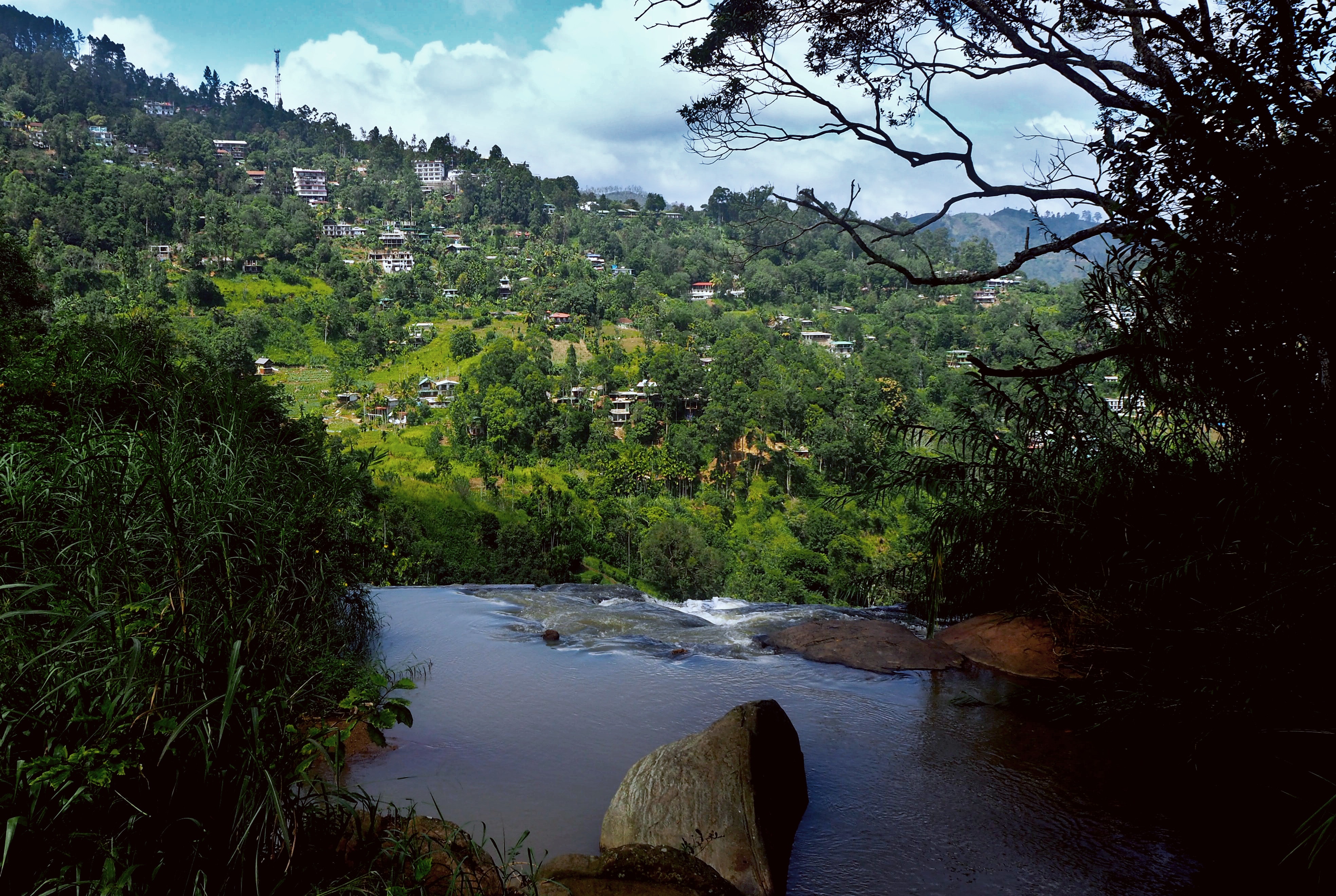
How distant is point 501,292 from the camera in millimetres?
53375

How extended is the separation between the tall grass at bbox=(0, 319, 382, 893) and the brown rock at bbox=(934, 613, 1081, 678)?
170 inches

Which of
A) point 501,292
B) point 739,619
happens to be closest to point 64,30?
point 501,292

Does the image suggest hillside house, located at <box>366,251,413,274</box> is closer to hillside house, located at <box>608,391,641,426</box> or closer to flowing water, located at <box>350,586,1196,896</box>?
hillside house, located at <box>608,391,641,426</box>

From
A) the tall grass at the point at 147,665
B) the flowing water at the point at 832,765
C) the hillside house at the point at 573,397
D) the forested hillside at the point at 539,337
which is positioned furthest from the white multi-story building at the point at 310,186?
the tall grass at the point at 147,665

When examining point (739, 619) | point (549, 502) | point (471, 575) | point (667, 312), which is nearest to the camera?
point (739, 619)

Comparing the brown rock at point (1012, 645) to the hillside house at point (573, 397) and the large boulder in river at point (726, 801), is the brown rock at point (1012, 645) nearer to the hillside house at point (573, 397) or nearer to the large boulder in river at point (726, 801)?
the large boulder in river at point (726, 801)

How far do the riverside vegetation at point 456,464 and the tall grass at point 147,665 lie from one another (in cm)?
1

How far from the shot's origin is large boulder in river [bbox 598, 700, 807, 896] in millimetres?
3158

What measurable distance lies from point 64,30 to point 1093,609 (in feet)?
415

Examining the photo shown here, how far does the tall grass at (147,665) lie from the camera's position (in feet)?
5.31

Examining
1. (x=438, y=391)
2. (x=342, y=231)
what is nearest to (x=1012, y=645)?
(x=438, y=391)

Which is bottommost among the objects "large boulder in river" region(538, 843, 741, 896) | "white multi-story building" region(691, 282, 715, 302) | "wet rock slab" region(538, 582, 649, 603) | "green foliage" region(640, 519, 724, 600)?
"green foliage" region(640, 519, 724, 600)

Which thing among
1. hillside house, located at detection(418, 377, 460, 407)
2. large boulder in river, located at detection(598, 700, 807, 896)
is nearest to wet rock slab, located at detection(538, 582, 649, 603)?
large boulder in river, located at detection(598, 700, 807, 896)

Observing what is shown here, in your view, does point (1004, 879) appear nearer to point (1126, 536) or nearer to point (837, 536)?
point (1126, 536)
